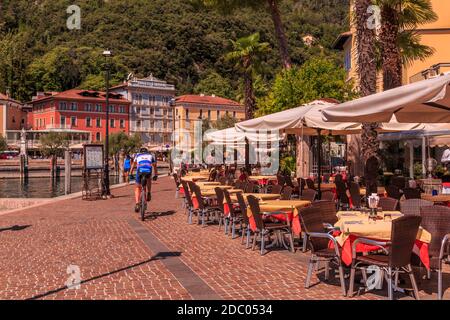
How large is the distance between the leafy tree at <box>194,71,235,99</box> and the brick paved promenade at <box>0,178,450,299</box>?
97.2 m

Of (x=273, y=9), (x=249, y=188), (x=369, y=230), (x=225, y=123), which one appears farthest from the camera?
(x=225, y=123)

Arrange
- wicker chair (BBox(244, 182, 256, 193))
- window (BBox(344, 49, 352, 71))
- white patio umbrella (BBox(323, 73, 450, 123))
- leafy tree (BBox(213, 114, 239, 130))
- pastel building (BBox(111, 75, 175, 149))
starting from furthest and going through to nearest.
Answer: pastel building (BBox(111, 75, 175, 149)) → leafy tree (BBox(213, 114, 239, 130)) → window (BBox(344, 49, 352, 71)) → wicker chair (BBox(244, 182, 256, 193)) → white patio umbrella (BBox(323, 73, 450, 123))

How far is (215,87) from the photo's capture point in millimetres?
110188

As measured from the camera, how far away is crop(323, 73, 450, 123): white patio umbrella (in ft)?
19.5

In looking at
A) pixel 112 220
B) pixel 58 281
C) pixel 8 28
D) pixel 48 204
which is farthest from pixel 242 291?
pixel 8 28

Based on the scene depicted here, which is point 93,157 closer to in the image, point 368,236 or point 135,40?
point 368,236

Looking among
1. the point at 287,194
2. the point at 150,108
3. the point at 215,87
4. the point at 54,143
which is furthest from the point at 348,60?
the point at 215,87

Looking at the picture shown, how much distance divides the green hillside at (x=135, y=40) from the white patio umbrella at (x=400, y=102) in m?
86.2

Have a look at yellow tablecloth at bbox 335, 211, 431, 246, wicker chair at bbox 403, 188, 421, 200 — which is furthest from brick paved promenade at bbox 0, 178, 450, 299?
wicker chair at bbox 403, 188, 421, 200

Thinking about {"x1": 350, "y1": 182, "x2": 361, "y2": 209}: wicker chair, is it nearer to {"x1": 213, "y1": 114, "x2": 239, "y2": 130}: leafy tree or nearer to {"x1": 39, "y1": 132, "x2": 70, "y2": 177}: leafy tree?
{"x1": 213, "y1": 114, "x2": 239, "y2": 130}: leafy tree

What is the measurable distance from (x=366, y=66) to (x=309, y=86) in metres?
7.35

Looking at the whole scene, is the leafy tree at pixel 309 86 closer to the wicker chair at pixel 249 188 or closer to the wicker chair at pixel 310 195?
the wicker chair at pixel 249 188

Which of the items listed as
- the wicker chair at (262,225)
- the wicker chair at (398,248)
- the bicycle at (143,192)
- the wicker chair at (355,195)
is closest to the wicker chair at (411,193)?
the wicker chair at (355,195)
